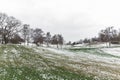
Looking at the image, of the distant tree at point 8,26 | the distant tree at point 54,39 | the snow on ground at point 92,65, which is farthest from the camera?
the distant tree at point 54,39

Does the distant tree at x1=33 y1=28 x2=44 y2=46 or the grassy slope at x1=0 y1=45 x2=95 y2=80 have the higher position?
the distant tree at x1=33 y1=28 x2=44 y2=46

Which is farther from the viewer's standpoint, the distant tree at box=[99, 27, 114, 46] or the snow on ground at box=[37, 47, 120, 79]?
the distant tree at box=[99, 27, 114, 46]

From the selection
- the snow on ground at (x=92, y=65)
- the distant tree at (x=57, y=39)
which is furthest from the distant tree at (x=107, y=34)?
the snow on ground at (x=92, y=65)

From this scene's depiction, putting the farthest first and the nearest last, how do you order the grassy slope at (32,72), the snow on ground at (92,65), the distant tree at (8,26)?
the distant tree at (8,26)
the snow on ground at (92,65)
the grassy slope at (32,72)

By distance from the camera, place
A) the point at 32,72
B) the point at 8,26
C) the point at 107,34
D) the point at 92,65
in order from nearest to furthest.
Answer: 1. the point at 32,72
2. the point at 92,65
3. the point at 8,26
4. the point at 107,34

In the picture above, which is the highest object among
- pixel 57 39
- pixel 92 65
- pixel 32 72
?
pixel 57 39

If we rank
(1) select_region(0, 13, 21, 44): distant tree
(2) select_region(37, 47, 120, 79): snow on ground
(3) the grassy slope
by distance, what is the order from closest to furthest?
(3) the grassy slope
(2) select_region(37, 47, 120, 79): snow on ground
(1) select_region(0, 13, 21, 44): distant tree

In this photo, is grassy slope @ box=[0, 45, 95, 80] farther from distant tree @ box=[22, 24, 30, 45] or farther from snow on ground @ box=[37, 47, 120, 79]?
distant tree @ box=[22, 24, 30, 45]

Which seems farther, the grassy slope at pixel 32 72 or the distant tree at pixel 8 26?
the distant tree at pixel 8 26

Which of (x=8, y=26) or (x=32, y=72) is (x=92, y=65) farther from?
(x=8, y=26)

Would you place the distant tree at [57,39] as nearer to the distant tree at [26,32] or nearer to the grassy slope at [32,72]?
the distant tree at [26,32]

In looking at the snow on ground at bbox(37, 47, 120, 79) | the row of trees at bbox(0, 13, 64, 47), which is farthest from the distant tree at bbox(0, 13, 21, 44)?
the snow on ground at bbox(37, 47, 120, 79)

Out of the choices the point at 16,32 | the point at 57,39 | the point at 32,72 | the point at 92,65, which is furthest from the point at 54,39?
the point at 32,72

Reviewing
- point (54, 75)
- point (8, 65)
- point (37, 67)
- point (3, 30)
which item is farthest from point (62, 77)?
point (3, 30)
